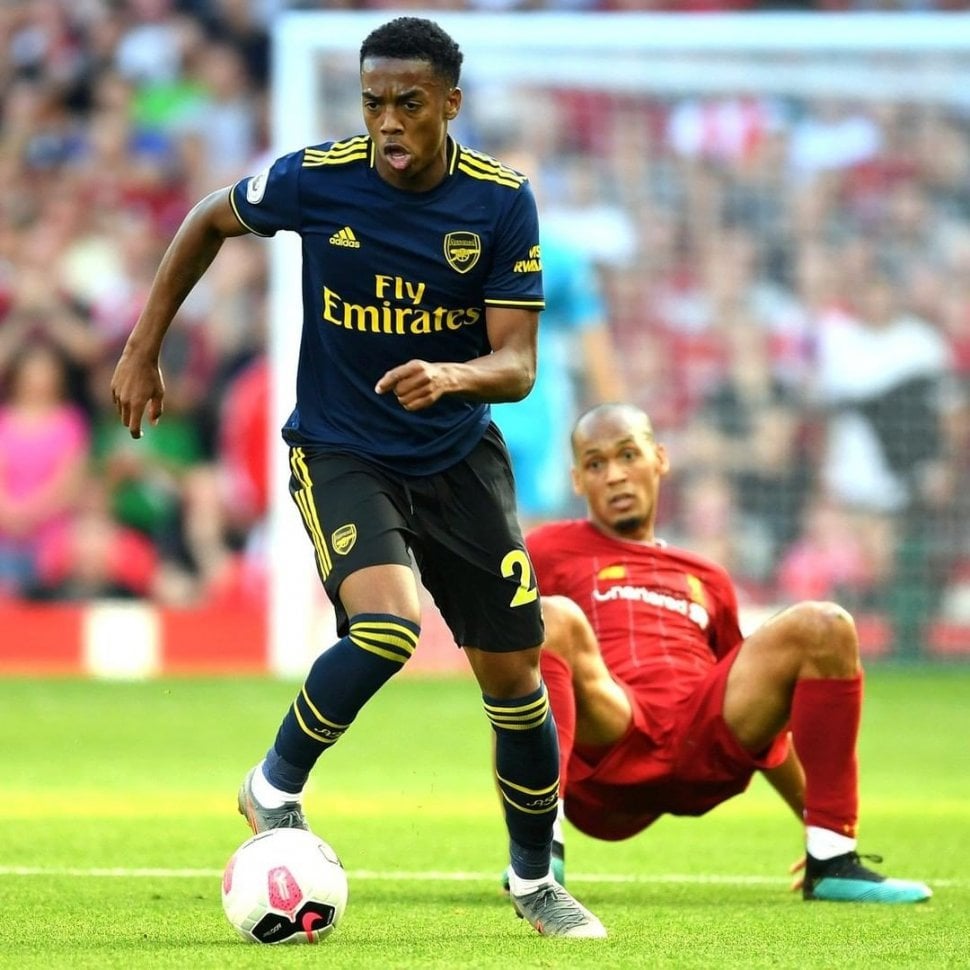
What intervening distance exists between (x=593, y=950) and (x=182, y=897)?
1.41 m

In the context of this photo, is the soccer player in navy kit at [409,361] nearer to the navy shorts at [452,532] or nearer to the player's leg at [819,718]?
the navy shorts at [452,532]

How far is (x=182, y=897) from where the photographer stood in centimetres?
571

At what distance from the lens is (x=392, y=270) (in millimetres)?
5168

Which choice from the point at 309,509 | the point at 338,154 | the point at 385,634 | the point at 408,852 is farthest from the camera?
the point at 408,852

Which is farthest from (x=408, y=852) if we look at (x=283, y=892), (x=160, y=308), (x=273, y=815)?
(x=160, y=308)

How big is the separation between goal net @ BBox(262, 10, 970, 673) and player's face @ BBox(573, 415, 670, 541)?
8.01 metres

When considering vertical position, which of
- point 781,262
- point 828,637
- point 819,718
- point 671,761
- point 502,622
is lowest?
Answer: point 671,761

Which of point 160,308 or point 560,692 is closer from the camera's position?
point 160,308

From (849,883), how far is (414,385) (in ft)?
6.95

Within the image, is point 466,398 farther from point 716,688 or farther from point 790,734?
point 790,734

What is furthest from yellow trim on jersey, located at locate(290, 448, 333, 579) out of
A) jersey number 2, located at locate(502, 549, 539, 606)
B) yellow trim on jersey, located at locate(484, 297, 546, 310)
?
yellow trim on jersey, located at locate(484, 297, 546, 310)

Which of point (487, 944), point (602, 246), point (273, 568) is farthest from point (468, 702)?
point (487, 944)

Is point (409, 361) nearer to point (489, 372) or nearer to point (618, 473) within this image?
point (489, 372)

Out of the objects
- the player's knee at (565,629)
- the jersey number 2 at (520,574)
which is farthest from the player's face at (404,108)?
the player's knee at (565,629)
